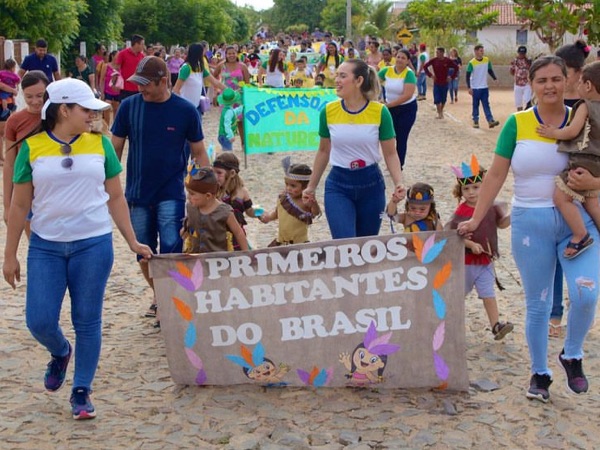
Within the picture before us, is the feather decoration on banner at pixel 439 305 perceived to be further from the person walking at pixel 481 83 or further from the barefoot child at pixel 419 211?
the person walking at pixel 481 83

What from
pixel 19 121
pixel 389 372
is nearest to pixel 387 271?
pixel 389 372

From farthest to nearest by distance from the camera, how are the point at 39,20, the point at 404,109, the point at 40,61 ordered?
the point at 39,20
the point at 40,61
the point at 404,109

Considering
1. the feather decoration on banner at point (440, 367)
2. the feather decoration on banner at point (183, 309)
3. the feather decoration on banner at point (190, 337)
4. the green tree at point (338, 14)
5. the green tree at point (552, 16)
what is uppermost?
the green tree at point (338, 14)

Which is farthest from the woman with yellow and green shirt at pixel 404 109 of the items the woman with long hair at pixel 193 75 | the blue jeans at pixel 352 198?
the blue jeans at pixel 352 198

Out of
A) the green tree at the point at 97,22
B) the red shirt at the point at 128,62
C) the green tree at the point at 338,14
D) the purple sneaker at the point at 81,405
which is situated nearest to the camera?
the purple sneaker at the point at 81,405

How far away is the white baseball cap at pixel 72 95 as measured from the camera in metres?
4.96

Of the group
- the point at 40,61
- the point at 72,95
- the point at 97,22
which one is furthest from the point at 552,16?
the point at 97,22

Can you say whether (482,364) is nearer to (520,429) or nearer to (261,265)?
(520,429)

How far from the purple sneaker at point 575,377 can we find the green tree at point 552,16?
16.2m

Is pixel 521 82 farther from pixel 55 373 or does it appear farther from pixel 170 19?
pixel 170 19

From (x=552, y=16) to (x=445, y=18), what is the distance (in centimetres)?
2486

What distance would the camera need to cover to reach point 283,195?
717cm

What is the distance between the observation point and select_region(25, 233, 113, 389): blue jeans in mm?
4996

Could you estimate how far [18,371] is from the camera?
6.10 meters
